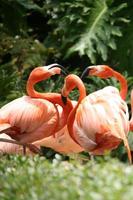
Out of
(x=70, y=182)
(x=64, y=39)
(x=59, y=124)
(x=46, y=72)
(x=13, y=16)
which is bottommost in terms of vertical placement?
(x=64, y=39)

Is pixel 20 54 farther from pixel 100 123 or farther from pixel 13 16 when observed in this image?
pixel 100 123

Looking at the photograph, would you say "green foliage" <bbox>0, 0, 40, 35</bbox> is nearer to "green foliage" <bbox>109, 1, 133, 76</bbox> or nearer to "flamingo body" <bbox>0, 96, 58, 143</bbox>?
"green foliage" <bbox>109, 1, 133, 76</bbox>

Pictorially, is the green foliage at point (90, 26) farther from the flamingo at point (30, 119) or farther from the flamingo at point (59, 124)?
the flamingo at point (30, 119)

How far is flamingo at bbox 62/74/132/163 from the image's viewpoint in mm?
3135

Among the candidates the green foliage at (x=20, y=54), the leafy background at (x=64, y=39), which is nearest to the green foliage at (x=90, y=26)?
the leafy background at (x=64, y=39)

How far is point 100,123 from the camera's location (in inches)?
124

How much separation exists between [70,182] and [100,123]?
49.2 inches

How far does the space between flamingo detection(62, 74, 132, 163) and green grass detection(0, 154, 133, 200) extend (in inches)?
35.7

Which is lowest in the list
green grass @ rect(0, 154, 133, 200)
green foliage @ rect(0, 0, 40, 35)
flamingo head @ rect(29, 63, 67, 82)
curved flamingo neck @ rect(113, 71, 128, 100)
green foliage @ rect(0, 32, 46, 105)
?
green foliage @ rect(0, 32, 46, 105)

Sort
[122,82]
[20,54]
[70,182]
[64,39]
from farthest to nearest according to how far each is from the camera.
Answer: [20,54]
[64,39]
[122,82]
[70,182]

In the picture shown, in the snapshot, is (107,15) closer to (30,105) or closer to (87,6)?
(87,6)

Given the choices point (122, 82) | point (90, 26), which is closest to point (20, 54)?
point (90, 26)

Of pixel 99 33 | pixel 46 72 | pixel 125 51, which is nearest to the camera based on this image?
pixel 46 72

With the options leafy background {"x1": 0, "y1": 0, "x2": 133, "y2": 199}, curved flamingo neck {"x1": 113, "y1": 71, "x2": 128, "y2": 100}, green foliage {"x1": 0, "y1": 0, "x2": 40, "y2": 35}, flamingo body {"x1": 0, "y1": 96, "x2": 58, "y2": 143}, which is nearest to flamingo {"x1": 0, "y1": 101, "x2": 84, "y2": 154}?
flamingo body {"x1": 0, "y1": 96, "x2": 58, "y2": 143}
